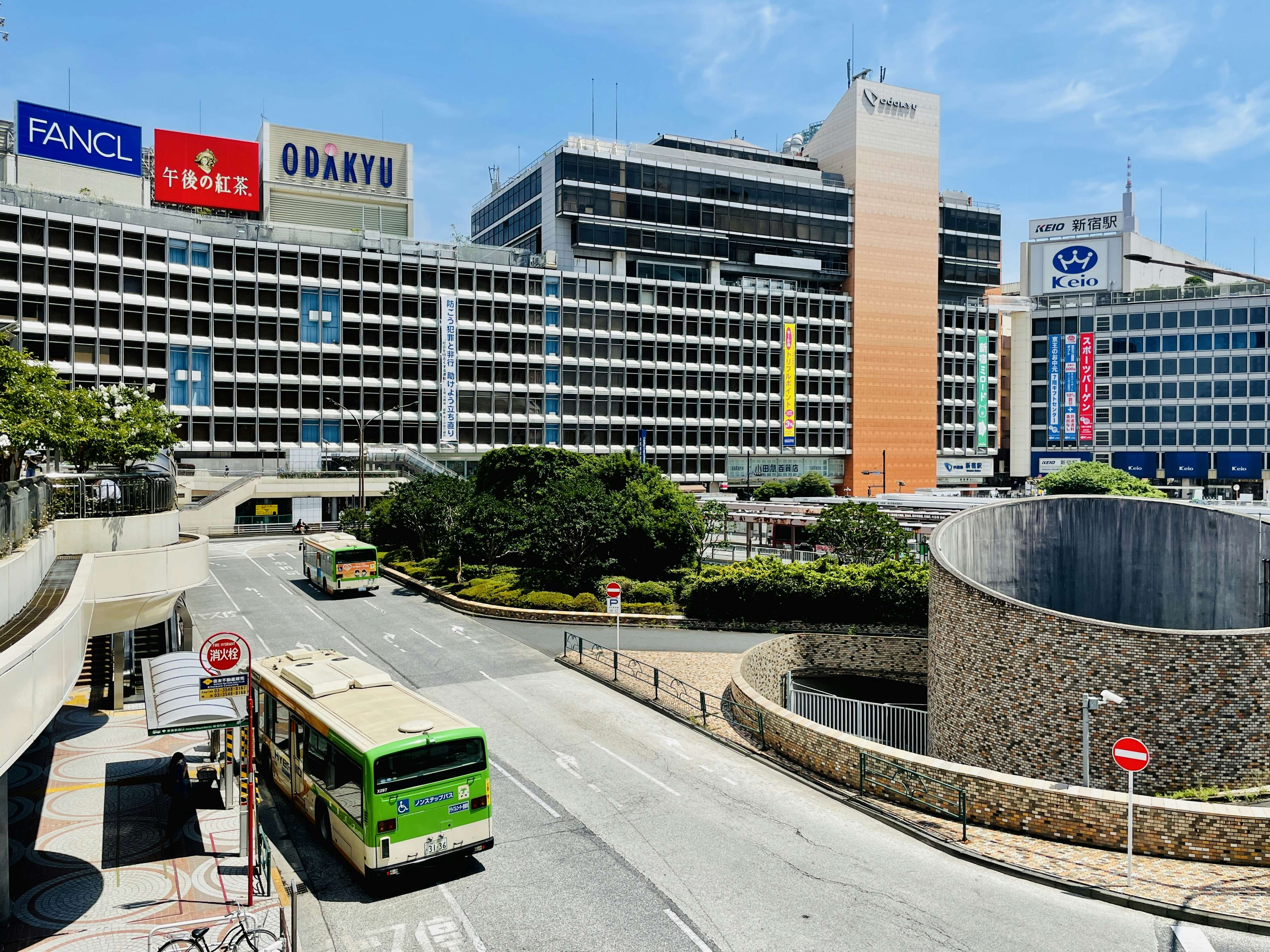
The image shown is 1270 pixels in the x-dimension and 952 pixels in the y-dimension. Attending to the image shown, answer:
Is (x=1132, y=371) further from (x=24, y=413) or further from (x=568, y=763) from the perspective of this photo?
(x=24, y=413)

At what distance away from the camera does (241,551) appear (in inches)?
2527

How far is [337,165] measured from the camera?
91.5 meters

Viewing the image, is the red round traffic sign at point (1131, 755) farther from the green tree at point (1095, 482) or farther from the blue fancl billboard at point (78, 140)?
the blue fancl billboard at point (78, 140)

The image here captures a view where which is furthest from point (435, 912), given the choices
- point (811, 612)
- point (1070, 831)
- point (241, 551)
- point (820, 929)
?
point (241, 551)

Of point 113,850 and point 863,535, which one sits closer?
point 113,850

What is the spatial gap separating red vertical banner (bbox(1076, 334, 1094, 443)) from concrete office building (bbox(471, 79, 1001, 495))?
1073cm

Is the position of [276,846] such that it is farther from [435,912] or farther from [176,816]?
[435,912]

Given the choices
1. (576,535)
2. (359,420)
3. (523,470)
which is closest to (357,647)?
(576,535)

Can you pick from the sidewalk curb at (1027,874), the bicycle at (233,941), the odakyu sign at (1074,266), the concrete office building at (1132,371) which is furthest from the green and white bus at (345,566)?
the odakyu sign at (1074,266)

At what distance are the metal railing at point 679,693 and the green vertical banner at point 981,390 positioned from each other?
310ft

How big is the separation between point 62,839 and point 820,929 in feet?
47.3

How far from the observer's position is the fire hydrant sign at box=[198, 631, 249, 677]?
1812 centimetres

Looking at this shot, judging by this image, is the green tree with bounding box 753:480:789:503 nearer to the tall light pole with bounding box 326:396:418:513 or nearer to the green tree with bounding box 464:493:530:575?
the tall light pole with bounding box 326:396:418:513

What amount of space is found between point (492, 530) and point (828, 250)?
72.4 m
